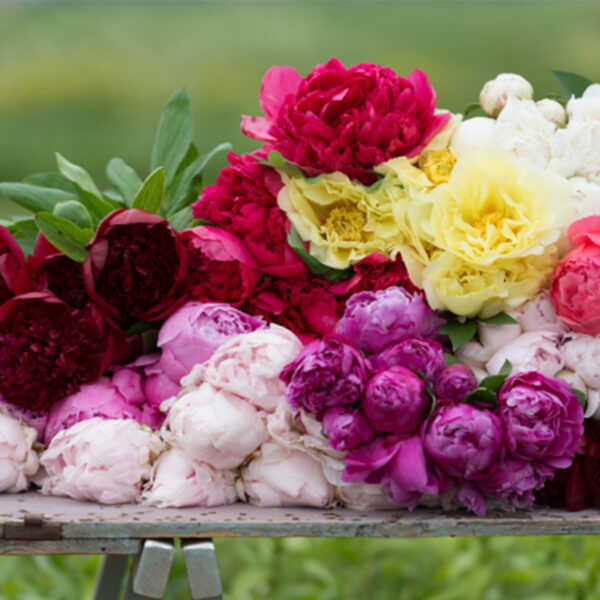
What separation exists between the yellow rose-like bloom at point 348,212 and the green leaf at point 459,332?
120mm

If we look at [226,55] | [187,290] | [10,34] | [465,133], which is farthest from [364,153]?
[10,34]

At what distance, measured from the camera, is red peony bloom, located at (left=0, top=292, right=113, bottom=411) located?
1.22 metres

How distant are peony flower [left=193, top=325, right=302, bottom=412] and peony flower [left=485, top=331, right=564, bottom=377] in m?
0.24

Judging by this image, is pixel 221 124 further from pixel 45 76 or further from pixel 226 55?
pixel 45 76

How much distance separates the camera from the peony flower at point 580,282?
3.78 feet

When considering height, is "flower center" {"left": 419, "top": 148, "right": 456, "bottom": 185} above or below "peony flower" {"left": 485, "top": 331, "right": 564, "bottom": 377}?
above

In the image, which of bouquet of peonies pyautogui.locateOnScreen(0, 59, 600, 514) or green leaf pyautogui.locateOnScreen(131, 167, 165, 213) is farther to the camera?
green leaf pyautogui.locateOnScreen(131, 167, 165, 213)

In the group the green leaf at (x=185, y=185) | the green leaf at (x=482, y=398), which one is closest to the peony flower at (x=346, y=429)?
the green leaf at (x=482, y=398)

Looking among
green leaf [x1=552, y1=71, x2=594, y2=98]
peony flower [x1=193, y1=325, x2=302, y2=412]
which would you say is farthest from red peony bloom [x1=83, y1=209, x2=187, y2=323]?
green leaf [x1=552, y1=71, x2=594, y2=98]

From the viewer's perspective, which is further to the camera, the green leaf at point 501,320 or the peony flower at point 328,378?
the green leaf at point 501,320

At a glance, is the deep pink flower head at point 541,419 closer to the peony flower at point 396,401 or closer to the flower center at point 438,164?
the peony flower at point 396,401

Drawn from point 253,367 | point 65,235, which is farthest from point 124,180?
point 253,367

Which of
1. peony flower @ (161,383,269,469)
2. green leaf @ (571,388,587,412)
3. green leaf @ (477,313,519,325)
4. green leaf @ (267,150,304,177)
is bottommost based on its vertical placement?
peony flower @ (161,383,269,469)

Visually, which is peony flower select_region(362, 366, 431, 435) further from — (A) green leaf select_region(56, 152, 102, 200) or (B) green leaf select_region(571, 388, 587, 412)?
(A) green leaf select_region(56, 152, 102, 200)
